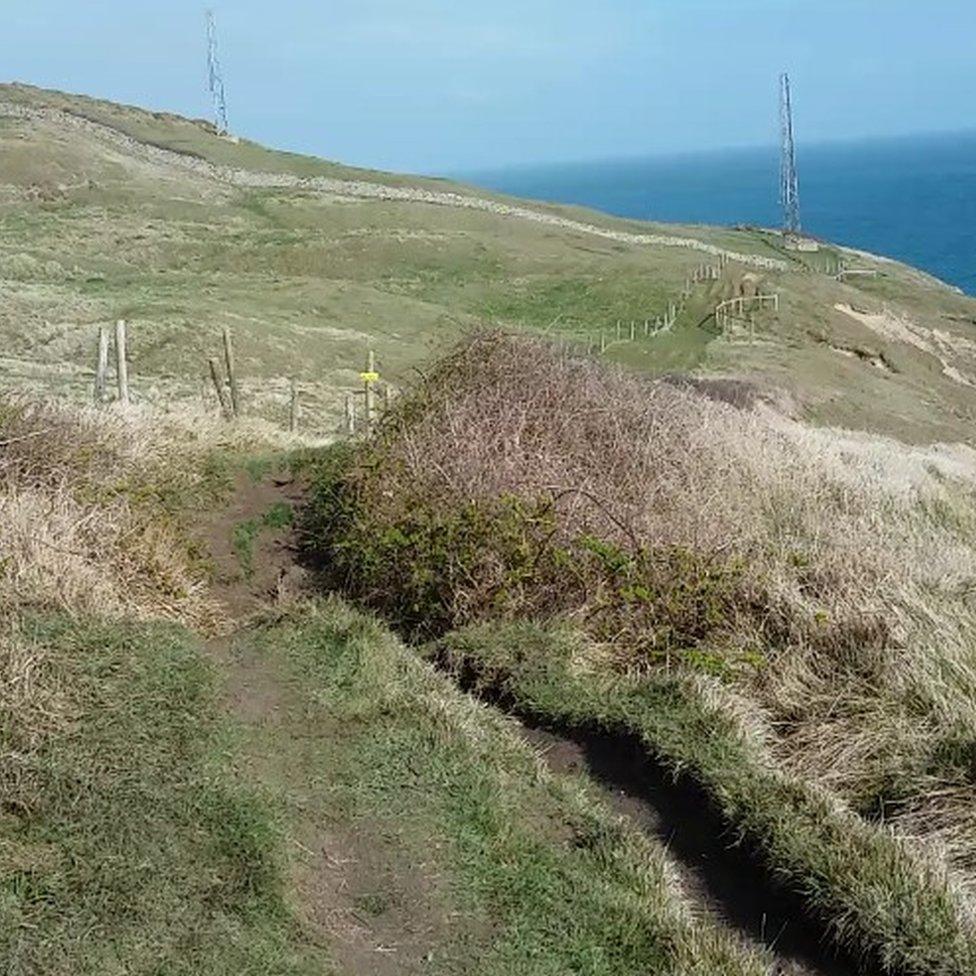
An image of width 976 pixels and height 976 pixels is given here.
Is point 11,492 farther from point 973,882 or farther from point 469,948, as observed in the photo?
point 973,882

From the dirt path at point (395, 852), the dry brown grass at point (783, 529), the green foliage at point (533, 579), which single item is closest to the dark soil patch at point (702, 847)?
the dirt path at point (395, 852)

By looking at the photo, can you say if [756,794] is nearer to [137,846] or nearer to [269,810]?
[269,810]

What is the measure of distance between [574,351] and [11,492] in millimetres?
7602

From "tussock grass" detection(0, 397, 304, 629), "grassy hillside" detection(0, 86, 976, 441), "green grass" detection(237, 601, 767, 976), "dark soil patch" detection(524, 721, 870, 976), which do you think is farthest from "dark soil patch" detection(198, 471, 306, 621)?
"grassy hillside" detection(0, 86, 976, 441)

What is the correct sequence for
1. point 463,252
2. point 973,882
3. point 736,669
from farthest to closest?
point 463,252, point 736,669, point 973,882

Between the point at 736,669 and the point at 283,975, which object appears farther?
the point at 736,669

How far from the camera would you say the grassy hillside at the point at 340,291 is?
3447cm

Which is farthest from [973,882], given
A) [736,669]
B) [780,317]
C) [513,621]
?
[780,317]

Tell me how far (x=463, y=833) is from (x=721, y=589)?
3.53 meters

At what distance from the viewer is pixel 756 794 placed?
7.22m

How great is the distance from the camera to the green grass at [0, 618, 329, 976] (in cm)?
563

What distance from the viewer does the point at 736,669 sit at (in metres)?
8.87

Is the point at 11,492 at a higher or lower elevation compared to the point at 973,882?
higher

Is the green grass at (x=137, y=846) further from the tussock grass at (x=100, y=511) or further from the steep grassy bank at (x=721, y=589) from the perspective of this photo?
the steep grassy bank at (x=721, y=589)
